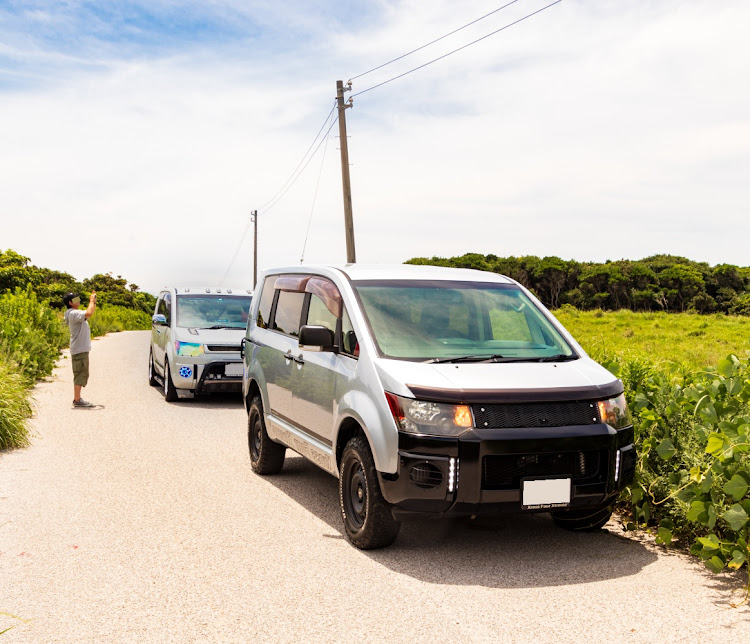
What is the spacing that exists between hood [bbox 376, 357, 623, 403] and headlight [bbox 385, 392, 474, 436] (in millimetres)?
56

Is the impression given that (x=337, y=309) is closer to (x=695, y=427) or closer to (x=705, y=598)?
(x=695, y=427)

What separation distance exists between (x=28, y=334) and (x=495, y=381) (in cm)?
1424

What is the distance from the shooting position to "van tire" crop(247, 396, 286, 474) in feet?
26.1

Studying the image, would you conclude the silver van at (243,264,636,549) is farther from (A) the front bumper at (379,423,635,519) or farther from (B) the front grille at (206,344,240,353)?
(B) the front grille at (206,344,240,353)

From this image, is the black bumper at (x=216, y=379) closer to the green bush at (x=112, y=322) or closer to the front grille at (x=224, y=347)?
the front grille at (x=224, y=347)

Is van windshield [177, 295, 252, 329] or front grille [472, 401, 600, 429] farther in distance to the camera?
van windshield [177, 295, 252, 329]

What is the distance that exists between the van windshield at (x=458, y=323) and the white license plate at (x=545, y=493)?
98 centimetres

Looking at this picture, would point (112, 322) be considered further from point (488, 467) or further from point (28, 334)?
point (488, 467)

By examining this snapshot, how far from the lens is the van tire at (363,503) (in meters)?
5.41

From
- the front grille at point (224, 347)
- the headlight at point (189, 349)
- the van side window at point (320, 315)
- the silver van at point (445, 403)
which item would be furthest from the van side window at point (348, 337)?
the headlight at point (189, 349)

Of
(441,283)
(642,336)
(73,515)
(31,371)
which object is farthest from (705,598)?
(642,336)

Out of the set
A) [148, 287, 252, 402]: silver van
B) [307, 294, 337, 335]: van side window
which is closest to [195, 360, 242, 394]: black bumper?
[148, 287, 252, 402]: silver van

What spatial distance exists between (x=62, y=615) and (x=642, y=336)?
29677 mm

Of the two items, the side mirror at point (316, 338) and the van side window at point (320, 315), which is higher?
the van side window at point (320, 315)
